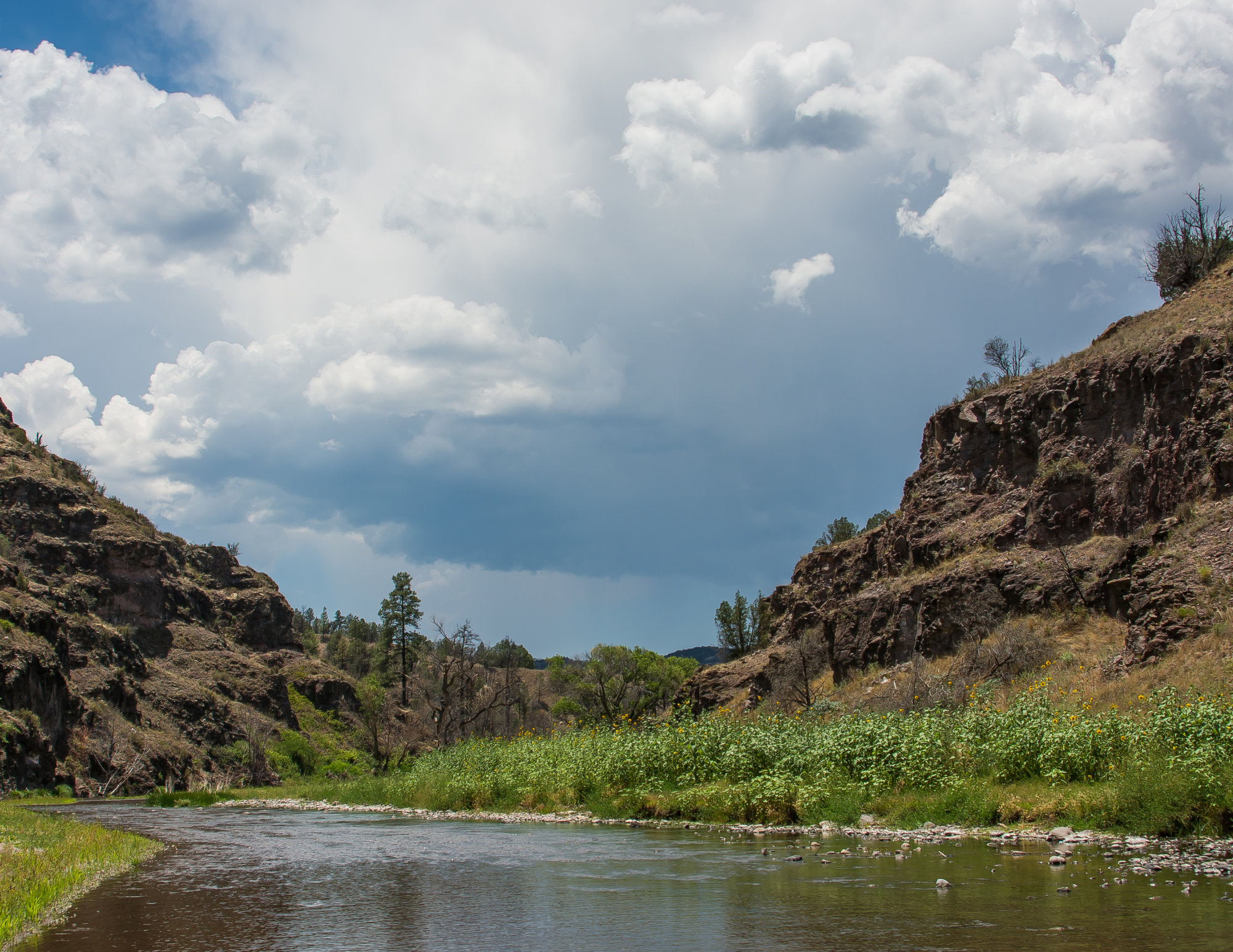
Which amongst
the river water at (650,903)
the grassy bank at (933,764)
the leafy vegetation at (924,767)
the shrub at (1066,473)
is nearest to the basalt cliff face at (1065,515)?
the shrub at (1066,473)

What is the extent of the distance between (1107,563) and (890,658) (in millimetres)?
15756

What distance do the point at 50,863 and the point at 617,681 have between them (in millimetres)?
87427

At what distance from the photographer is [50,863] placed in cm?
1438

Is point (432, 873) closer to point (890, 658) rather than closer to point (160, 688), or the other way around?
point (890, 658)

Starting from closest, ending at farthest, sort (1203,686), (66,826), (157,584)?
(66,826)
(1203,686)
(157,584)

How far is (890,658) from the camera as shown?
55.1 meters

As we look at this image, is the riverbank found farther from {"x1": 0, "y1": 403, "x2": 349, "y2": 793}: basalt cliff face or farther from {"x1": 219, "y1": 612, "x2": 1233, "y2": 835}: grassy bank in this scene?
{"x1": 0, "y1": 403, "x2": 349, "y2": 793}: basalt cliff face

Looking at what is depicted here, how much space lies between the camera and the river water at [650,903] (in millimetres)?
8828

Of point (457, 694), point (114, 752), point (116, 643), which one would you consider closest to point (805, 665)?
point (457, 694)

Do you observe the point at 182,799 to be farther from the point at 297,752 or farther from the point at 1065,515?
the point at 1065,515

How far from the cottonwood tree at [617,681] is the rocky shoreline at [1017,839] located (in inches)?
1878

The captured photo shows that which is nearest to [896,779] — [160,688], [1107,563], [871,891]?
[871,891]

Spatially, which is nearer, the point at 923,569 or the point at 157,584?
the point at 923,569

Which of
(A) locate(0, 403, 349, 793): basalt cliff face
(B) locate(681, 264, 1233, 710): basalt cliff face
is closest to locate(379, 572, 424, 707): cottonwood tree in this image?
(A) locate(0, 403, 349, 793): basalt cliff face
